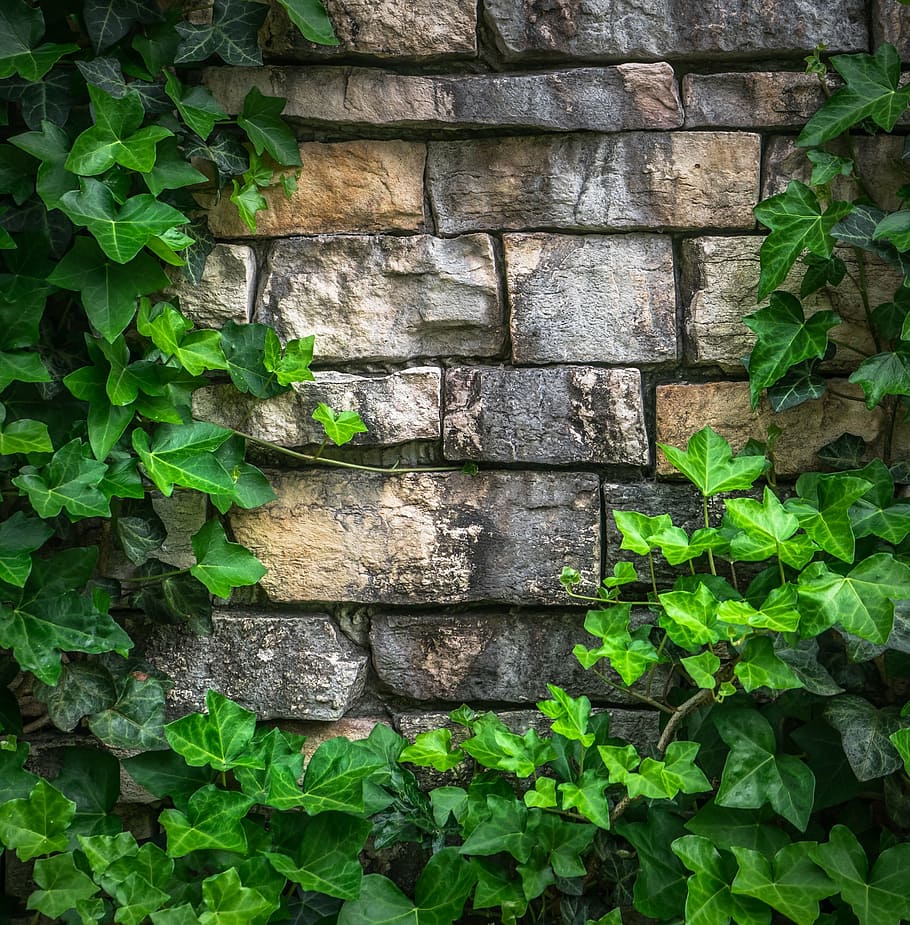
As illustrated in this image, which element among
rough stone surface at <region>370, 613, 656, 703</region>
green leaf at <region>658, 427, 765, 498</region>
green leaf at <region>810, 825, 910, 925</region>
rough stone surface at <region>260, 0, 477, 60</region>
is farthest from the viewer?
rough stone surface at <region>370, 613, 656, 703</region>

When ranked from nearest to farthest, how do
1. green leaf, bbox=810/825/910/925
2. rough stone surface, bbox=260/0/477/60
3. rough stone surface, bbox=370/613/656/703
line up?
green leaf, bbox=810/825/910/925, rough stone surface, bbox=260/0/477/60, rough stone surface, bbox=370/613/656/703

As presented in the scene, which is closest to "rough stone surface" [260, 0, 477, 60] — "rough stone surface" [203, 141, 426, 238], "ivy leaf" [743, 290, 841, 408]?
"rough stone surface" [203, 141, 426, 238]

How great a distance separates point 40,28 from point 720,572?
1.39 metres

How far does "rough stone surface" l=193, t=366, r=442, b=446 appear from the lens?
149 centimetres

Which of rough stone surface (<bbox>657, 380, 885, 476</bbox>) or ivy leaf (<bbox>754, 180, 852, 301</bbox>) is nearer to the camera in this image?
ivy leaf (<bbox>754, 180, 852, 301</bbox>)

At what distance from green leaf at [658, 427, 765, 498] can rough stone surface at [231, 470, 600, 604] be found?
0.65ft

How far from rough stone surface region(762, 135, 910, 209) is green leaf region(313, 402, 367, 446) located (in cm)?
80

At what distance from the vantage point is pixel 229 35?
1.35 metres

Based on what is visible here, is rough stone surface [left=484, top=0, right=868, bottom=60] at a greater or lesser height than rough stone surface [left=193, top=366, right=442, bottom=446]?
greater

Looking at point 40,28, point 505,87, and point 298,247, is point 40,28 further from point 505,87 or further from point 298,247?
point 505,87

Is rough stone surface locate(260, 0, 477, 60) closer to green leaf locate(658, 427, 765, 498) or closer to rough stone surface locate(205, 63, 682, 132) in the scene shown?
rough stone surface locate(205, 63, 682, 132)

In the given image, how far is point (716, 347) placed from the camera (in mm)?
1473

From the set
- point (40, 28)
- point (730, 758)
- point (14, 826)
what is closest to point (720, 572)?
point (730, 758)

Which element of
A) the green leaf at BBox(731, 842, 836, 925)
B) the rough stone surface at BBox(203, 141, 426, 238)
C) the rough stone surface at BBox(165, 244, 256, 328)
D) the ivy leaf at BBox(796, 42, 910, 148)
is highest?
the ivy leaf at BBox(796, 42, 910, 148)
